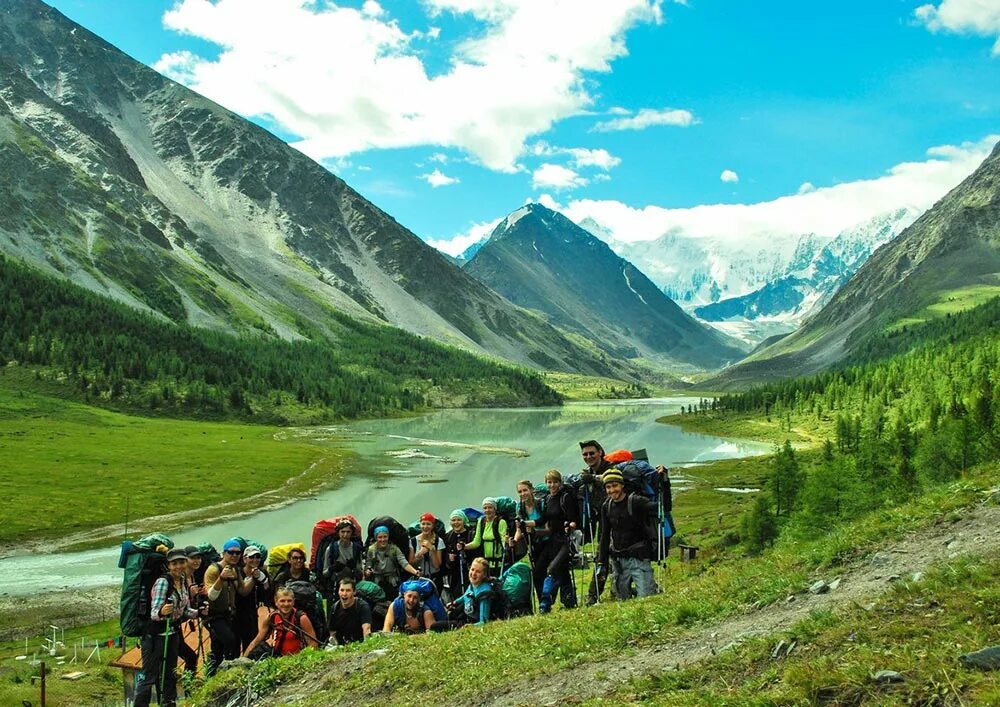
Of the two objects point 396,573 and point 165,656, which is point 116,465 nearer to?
point 396,573

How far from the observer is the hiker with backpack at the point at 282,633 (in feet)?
48.0

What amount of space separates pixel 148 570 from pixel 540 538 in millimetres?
8301

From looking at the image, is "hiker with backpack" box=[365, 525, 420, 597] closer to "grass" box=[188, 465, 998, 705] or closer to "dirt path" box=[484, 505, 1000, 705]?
"grass" box=[188, 465, 998, 705]

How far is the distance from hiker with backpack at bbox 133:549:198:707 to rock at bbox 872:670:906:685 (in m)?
11.6

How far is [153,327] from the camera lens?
184875 mm

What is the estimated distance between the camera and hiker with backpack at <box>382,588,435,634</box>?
15141mm

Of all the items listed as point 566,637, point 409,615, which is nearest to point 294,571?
point 409,615

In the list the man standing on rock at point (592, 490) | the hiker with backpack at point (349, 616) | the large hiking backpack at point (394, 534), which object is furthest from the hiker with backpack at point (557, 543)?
the hiker with backpack at point (349, 616)

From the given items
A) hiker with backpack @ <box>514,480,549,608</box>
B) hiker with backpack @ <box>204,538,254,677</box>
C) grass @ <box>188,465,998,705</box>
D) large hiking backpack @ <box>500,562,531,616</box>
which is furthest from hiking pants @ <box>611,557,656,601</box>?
hiker with backpack @ <box>204,538,254,677</box>

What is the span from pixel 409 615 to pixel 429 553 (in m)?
1.66

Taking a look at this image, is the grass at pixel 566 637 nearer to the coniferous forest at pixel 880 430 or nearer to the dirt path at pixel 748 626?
the dirt path at pixel 748 626

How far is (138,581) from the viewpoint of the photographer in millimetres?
12805

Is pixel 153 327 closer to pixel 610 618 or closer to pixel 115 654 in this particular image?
pixel 115 654

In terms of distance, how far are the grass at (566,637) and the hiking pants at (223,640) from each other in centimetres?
167
